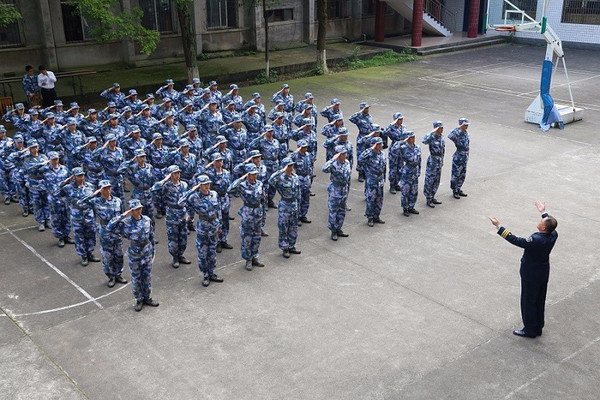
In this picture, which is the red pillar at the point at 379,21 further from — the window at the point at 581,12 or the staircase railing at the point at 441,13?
the window at the point at 581,12

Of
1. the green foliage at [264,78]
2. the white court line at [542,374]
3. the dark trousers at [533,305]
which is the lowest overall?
the white court line at [542,374]

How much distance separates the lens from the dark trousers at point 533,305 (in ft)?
25.6

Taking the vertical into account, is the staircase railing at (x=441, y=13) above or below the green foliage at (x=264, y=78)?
above

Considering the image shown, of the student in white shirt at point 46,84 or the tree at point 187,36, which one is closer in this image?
the student in white shirt at point 46,84

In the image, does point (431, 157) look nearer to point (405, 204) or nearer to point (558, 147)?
point (405, 204)

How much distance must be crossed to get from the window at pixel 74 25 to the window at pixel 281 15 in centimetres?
798

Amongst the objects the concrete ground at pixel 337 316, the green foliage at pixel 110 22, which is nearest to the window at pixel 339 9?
the green foliage at pixel 110 22

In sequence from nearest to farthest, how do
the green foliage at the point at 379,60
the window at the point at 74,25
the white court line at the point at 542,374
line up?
1. the white court line at the point at 542,374
2. the window at the point at 74,25
3. the green foliage at the point at 379,60

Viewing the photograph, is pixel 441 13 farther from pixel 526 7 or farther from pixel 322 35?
pixel 322 35

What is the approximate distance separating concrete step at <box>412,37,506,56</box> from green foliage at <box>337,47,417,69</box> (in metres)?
0.68

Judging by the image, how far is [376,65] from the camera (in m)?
26.0

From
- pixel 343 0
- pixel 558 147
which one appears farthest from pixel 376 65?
pixel 558 147

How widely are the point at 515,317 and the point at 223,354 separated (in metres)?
3.79

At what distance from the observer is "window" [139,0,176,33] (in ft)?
80.5
